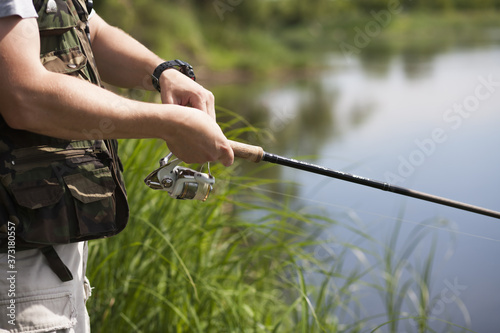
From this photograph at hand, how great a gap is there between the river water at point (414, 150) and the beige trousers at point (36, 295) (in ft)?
2.18

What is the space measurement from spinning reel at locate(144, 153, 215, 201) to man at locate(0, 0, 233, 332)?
89mm

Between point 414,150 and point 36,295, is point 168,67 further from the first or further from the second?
point 414,150

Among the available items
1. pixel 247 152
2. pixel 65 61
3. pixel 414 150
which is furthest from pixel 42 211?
pixel 414 150

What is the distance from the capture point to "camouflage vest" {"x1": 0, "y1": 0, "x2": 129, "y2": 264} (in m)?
1.00

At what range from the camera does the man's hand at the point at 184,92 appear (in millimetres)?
1182

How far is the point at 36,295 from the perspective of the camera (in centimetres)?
104

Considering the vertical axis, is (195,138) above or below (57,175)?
above

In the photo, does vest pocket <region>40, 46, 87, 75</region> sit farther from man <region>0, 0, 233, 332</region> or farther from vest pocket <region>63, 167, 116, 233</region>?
vest pocket <region>63, 167, 116, 233</region>

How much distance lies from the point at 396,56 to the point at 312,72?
1.74m

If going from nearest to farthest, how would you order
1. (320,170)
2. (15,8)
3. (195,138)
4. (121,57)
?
1. (15,8)
2. (195,138)
3. (320,170)
4. (121,57)

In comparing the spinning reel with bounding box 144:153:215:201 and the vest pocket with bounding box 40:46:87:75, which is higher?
the vest pocket with bounding box 40:46:87:75

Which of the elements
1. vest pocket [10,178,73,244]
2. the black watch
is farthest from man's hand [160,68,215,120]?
vest pocket [10,178,73,244]

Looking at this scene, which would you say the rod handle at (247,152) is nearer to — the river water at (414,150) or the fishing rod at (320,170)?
the fishing rod at (320,170)

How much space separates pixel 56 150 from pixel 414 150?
17.6ft
